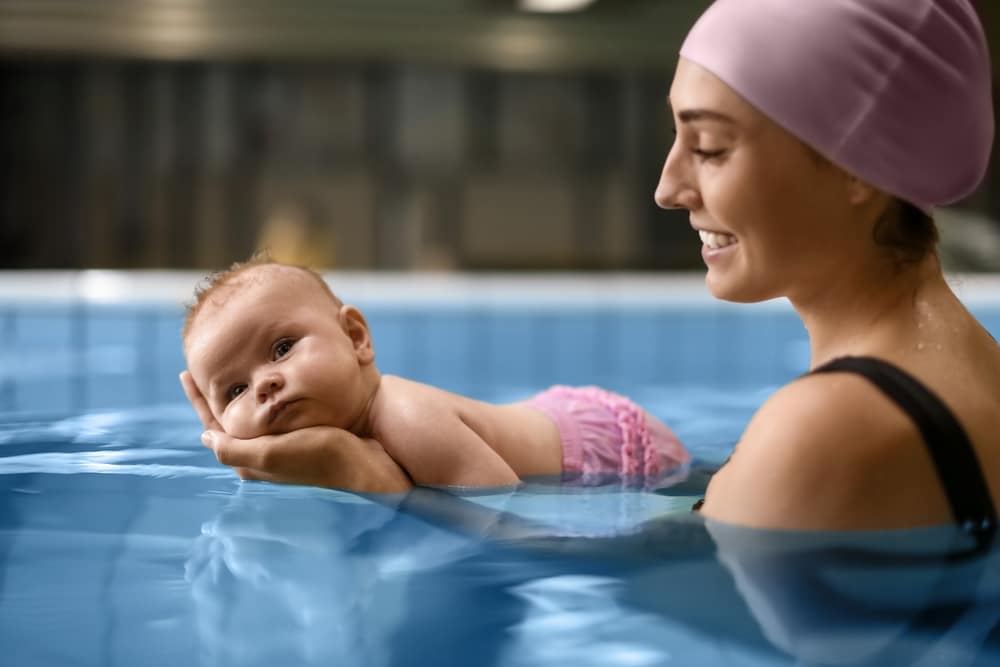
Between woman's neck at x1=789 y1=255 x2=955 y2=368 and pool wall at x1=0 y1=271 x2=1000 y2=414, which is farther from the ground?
woman's neck at x1=789 y1=255 x2=955 y2=368

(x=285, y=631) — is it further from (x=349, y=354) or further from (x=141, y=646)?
(x=349, y=354)

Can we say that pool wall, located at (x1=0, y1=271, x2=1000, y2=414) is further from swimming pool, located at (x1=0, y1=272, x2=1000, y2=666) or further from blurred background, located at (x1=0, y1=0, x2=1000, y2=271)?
blurred background, located at (x1=0, y1=0, x2=1000, y2=271)

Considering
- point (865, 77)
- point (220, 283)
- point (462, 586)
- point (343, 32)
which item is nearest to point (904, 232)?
point (865, 77)

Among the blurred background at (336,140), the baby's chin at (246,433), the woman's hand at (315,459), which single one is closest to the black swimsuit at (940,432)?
the woman's hand at (315,459)

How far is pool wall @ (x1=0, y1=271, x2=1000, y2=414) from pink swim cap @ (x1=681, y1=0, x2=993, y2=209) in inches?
122

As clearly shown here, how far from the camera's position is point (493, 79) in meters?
9.27

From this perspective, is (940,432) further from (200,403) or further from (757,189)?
(200,403)

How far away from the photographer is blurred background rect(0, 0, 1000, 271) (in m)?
8.90

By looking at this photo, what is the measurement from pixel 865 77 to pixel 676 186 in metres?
0.31

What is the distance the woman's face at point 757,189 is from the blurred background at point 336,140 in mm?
7112

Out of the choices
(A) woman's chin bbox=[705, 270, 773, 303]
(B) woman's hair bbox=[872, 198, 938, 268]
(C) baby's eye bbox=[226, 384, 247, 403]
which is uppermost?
(B) woman's hair bbox=[872, 198, 938, 268]

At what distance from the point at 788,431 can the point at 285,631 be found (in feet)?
2.24

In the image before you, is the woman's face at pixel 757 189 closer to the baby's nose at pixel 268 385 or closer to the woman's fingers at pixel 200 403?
the baby's nose at pixel 268 385

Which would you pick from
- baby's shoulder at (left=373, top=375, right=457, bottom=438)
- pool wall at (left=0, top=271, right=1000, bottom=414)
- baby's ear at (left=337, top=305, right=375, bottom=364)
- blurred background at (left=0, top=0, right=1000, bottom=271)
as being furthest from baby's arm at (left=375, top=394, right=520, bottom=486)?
blurred background at (left=0, top=0, right=1000, bottom=271)
